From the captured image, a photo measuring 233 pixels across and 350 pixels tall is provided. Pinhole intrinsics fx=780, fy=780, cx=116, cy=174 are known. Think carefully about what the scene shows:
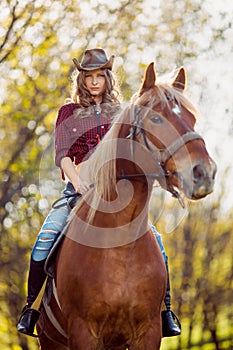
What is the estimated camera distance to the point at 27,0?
46.0 ft

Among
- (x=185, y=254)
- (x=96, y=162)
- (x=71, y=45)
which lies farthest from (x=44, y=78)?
(x=96, y=162)

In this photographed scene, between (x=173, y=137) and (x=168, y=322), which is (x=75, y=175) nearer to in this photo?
(x=173, y=137)

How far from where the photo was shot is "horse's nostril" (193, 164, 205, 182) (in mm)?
5344

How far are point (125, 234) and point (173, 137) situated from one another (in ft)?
3.20

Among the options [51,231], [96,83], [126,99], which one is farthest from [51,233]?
[126,99]

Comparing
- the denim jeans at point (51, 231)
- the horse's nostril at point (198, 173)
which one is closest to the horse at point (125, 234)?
the horse's nostril at point (198, 173)

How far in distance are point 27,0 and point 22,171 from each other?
319 cm

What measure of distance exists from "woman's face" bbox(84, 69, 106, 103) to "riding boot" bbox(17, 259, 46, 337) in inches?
62.2

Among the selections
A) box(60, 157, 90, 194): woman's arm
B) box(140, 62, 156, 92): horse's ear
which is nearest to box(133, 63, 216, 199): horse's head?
box(140, 62, 156, 92): horse's ear

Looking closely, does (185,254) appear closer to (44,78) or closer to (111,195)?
(44,78)

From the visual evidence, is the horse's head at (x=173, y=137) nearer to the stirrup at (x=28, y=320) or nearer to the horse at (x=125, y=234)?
the horse at (x=125, y=234)

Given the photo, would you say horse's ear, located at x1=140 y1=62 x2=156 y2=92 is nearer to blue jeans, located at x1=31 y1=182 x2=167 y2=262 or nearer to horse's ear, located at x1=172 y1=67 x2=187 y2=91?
horse's ear, located at x1=172 y1=67 x2=187 y2=91

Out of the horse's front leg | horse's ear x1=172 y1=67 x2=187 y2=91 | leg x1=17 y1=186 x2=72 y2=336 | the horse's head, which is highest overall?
horse's ear x1=172 y1=67 x2=187 y2=91

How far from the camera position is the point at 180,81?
6.26 metres
